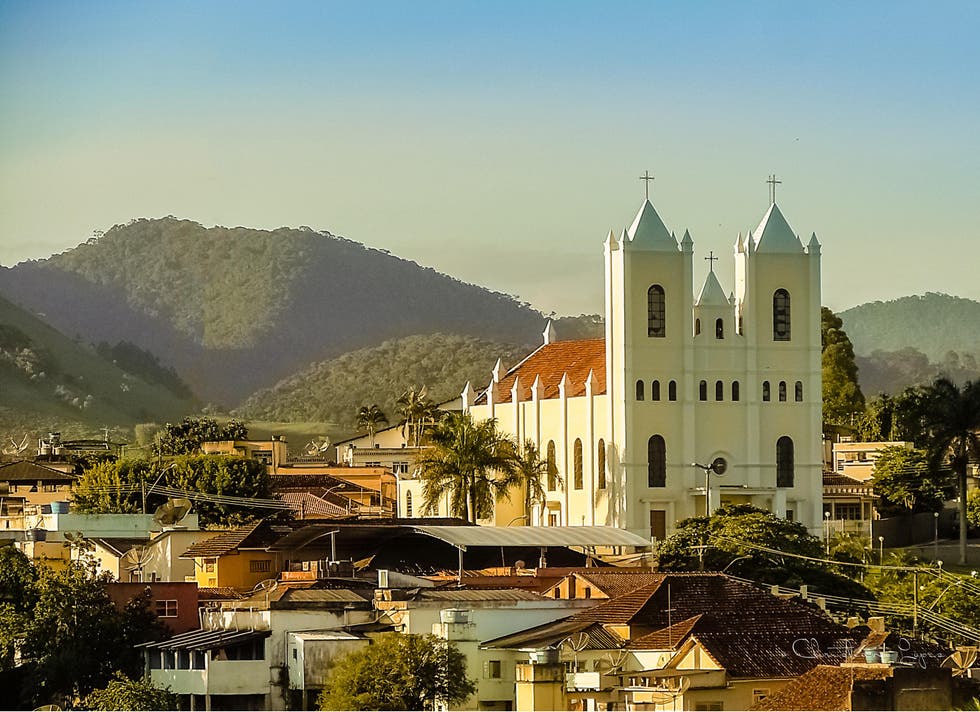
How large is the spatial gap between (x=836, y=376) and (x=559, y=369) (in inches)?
1135

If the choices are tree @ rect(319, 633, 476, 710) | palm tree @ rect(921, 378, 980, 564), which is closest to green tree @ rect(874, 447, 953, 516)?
palm tree @ rect(921, 378, 980, 564)

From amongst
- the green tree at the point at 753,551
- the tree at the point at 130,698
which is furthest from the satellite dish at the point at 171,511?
the tree at the point at 130,698

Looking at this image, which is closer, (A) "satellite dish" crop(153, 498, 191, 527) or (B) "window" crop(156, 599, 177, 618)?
(B) "window" crop(156, 599, 177, 618)

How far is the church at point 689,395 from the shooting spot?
8788 cm

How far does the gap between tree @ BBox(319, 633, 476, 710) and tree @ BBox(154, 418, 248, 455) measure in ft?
228

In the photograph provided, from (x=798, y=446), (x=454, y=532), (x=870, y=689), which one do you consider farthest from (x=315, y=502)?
(x=870, y=689)

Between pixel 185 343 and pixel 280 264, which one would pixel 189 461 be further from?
pixel 280 264

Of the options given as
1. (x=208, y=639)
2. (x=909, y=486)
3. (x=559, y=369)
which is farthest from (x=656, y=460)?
(x=208, y=639)

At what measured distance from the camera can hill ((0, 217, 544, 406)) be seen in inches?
7057

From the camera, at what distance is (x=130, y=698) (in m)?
43.0

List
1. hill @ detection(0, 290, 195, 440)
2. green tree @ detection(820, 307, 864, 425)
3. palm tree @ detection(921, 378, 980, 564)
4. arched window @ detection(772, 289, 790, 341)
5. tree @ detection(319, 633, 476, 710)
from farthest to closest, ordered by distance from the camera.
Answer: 1. hill @ detection(0, 290, 195, 440)
2. green tree @ detection(820, 307, 864, 425)
3. palm tree @ detection(921, 378, 980, 564)
4. arched window @ detection(772, 289, 790, 341)
5. tree @ detection(319, 633, 476, 710)

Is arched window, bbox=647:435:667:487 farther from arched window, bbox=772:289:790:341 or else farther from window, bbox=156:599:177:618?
window, bbox=156:599:177:618

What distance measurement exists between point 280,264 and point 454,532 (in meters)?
122

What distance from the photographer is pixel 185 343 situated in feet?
584
